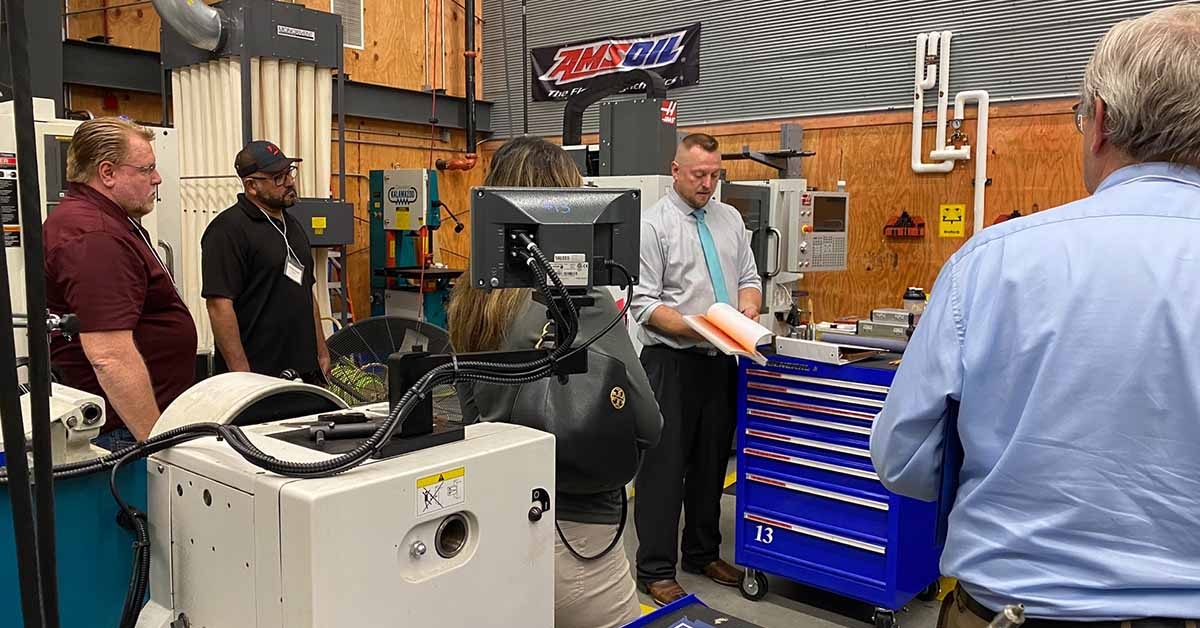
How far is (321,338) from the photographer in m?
3.35

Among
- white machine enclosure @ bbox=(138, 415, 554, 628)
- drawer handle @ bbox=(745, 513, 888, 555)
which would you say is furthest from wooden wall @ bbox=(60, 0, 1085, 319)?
white machine enclosure @ bbox=(138, 415, 554, 628)

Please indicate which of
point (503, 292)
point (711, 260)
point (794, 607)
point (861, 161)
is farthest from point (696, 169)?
point (861, 161)

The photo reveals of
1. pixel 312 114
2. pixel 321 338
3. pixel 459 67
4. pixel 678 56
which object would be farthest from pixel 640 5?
pixel 321 338

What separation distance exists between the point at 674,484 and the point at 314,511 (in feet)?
7.57

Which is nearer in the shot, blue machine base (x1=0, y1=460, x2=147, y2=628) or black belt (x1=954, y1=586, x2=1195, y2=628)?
black belt (x1=954, y1=586, x2=1195, y2=628)

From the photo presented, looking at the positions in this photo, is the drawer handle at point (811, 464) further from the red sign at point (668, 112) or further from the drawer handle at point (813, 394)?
the red sign at point (668, 112)

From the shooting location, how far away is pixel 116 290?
1999 mm

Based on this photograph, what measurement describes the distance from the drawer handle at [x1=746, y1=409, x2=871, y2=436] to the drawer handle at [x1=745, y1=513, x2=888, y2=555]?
0.35 meters

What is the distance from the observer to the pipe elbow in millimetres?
6762

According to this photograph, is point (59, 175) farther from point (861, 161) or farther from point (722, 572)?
point (861, 161)

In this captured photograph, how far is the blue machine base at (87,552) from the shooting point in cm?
114

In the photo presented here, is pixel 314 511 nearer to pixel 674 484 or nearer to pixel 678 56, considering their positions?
pixel 674 484

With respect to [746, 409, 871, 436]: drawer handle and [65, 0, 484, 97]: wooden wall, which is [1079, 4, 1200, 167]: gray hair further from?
[65, 0, 484, 97]: wooden wall

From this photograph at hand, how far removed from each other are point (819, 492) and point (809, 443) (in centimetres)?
16
